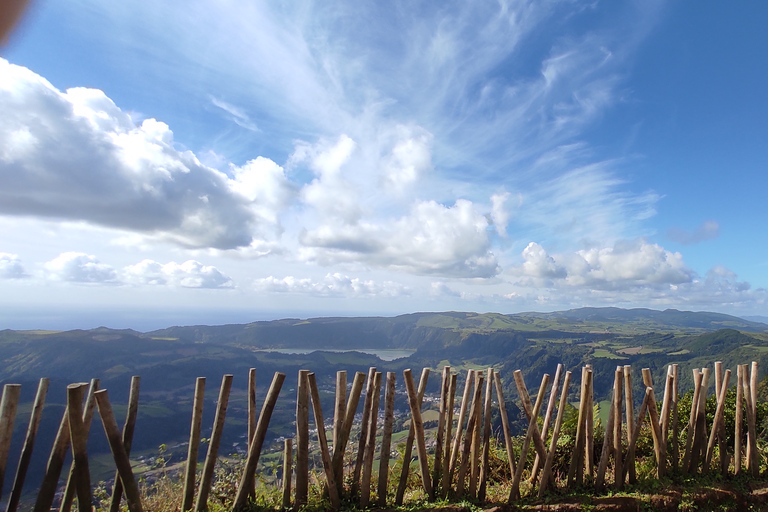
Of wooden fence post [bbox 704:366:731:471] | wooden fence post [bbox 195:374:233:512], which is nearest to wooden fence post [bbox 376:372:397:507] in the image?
wooden fence post [bbox 195:374:233:512]

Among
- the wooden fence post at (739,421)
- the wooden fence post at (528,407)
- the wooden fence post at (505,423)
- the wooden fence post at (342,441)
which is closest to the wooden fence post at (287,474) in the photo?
the wooden fence post at (342,441)

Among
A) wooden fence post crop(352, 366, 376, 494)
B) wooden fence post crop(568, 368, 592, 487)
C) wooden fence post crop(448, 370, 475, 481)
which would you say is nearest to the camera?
wooden fence post crop(352, 366, 376, 494)

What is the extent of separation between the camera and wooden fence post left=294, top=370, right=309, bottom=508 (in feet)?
14.4

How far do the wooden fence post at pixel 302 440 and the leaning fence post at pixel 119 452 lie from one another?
1584mm

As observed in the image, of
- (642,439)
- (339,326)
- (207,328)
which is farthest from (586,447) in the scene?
(339,326)

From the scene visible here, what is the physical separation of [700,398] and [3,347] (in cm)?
12749

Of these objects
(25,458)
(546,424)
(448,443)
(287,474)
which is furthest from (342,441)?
(25,458)

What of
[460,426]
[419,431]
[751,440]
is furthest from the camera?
[751,440]

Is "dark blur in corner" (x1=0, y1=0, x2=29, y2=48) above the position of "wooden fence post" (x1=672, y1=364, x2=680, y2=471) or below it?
above

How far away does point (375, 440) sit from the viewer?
4645mm

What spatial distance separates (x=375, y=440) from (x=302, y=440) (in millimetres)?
870

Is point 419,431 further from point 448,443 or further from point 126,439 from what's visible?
point 126,439

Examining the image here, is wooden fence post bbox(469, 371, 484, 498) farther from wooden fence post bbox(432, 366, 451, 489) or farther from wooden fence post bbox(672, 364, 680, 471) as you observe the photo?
wooden fence post bbox(672, 364, 680, 471)

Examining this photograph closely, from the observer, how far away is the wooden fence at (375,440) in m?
3.68
